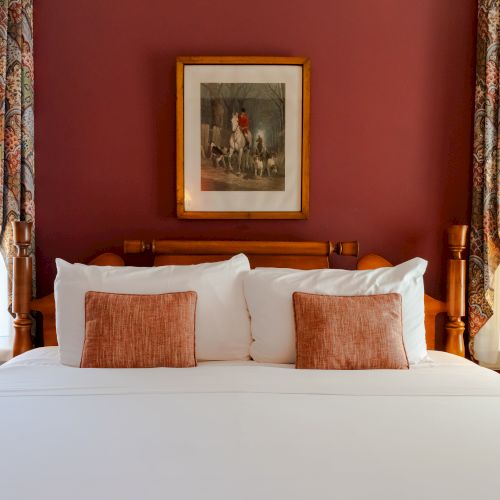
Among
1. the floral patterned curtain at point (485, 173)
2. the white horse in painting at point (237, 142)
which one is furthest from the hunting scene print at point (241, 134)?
the floral patterned curtain at point (485, 173)

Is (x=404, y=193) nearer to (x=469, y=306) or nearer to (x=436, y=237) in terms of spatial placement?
(x=436, y=237)

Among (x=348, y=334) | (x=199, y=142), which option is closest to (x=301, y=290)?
(x=348, y=334)

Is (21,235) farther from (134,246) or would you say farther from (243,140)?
A: (243,140)

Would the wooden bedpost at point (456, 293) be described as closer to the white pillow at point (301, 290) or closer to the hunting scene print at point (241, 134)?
the white pillow at point (301, 290)

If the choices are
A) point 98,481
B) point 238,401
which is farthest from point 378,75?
point 98,481

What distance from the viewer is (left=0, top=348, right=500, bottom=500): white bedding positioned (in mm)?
1032

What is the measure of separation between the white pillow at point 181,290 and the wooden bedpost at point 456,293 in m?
1.04

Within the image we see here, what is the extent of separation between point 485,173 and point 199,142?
4.67ft

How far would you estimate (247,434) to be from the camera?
4.24 feet

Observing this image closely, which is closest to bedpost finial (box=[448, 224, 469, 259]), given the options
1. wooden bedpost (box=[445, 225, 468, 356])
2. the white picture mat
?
wooden bedpost (box=[445, 225, 468, 356])

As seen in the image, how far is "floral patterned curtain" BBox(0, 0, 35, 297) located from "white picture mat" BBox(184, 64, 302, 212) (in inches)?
30.9

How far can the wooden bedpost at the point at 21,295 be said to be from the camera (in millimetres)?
2381

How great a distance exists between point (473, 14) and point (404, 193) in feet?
3.19

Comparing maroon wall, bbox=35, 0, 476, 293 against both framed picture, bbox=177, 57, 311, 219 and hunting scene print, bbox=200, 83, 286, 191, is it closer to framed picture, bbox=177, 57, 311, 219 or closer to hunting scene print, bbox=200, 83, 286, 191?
framed picture, bbox=177, 57, 311, 219
